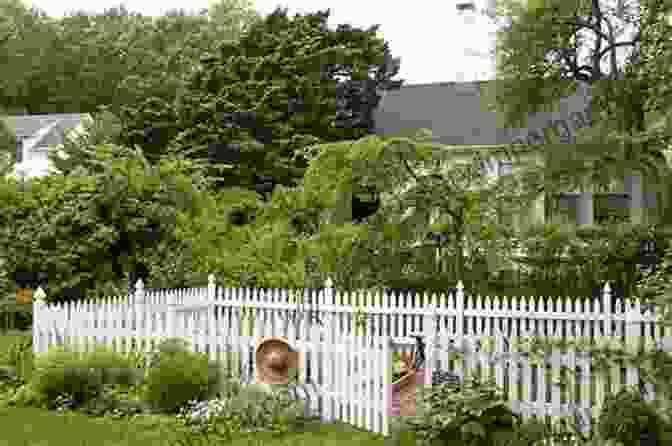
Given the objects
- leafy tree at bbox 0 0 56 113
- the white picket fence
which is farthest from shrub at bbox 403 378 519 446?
leafy tree at bbox 0 0 56 113

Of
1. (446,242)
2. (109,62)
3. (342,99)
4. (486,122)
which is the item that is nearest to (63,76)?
(109,62)

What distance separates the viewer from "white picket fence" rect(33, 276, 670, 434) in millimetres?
8914

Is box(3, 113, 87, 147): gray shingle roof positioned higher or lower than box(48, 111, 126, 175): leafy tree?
higher

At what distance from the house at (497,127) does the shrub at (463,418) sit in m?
9.62

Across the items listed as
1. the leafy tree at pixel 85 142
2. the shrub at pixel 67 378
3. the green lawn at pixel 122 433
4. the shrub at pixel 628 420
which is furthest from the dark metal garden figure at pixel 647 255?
the leafy tree at pixel 85 142

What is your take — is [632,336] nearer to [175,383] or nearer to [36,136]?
[175,383]

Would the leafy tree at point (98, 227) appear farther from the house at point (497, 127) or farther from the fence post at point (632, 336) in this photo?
the fence post at point (632, 336)

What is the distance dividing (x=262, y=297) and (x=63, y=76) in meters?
44.4

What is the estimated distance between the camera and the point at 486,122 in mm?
27359

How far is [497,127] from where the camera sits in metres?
26.5

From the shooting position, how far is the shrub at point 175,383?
9719mm

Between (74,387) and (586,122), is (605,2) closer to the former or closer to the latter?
(586,122)

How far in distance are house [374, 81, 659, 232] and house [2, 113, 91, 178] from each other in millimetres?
19930

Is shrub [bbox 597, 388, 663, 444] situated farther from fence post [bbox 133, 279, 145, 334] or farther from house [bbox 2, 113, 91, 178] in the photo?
house [bbox 2, 113, 91, 178]
